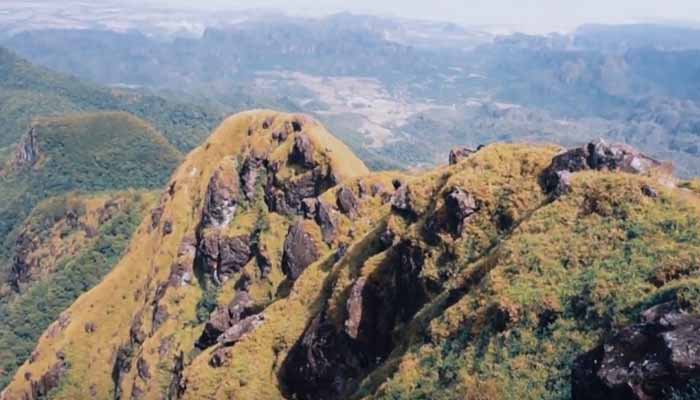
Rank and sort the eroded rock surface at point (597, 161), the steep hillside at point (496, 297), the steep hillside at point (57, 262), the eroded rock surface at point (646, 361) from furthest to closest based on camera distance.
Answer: the steep hillside at point (57, 262) < the eroded rock surface at point (597, 161) < the steep hillside at point (496, 297) < the eroded rock surface at point (646, 361)

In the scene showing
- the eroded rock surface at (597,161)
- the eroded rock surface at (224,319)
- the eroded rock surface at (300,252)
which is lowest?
the eroded rock surface at (224,319)

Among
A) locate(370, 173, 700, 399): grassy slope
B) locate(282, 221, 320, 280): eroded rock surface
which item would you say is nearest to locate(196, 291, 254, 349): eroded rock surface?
locate(282, 221, 320, 280): eroded rock surface

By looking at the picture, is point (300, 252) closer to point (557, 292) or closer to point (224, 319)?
point (224, 319)

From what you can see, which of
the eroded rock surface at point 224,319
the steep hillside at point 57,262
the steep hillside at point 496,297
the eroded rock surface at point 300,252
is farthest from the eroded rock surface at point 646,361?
the steep hillside at point 57,262

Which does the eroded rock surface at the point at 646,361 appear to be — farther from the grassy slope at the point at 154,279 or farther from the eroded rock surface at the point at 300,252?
the grassy slope at the point at 154,279

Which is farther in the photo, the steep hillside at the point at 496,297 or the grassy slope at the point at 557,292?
the grassy slope at the point at 557,292

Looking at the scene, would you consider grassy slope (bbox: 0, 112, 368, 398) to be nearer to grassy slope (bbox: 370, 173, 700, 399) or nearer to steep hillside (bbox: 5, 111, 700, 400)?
steep hillside (bbox: 5, 111, 700, 400)

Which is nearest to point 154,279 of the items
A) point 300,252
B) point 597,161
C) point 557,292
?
point 300,252

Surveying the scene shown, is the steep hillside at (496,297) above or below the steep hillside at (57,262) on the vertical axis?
above

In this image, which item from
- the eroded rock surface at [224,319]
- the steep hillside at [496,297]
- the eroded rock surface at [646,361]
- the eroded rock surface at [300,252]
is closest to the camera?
the eroded rock surface at [646,361]

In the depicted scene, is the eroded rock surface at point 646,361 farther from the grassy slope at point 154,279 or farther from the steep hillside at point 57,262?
the steep hillside at point 57,262
